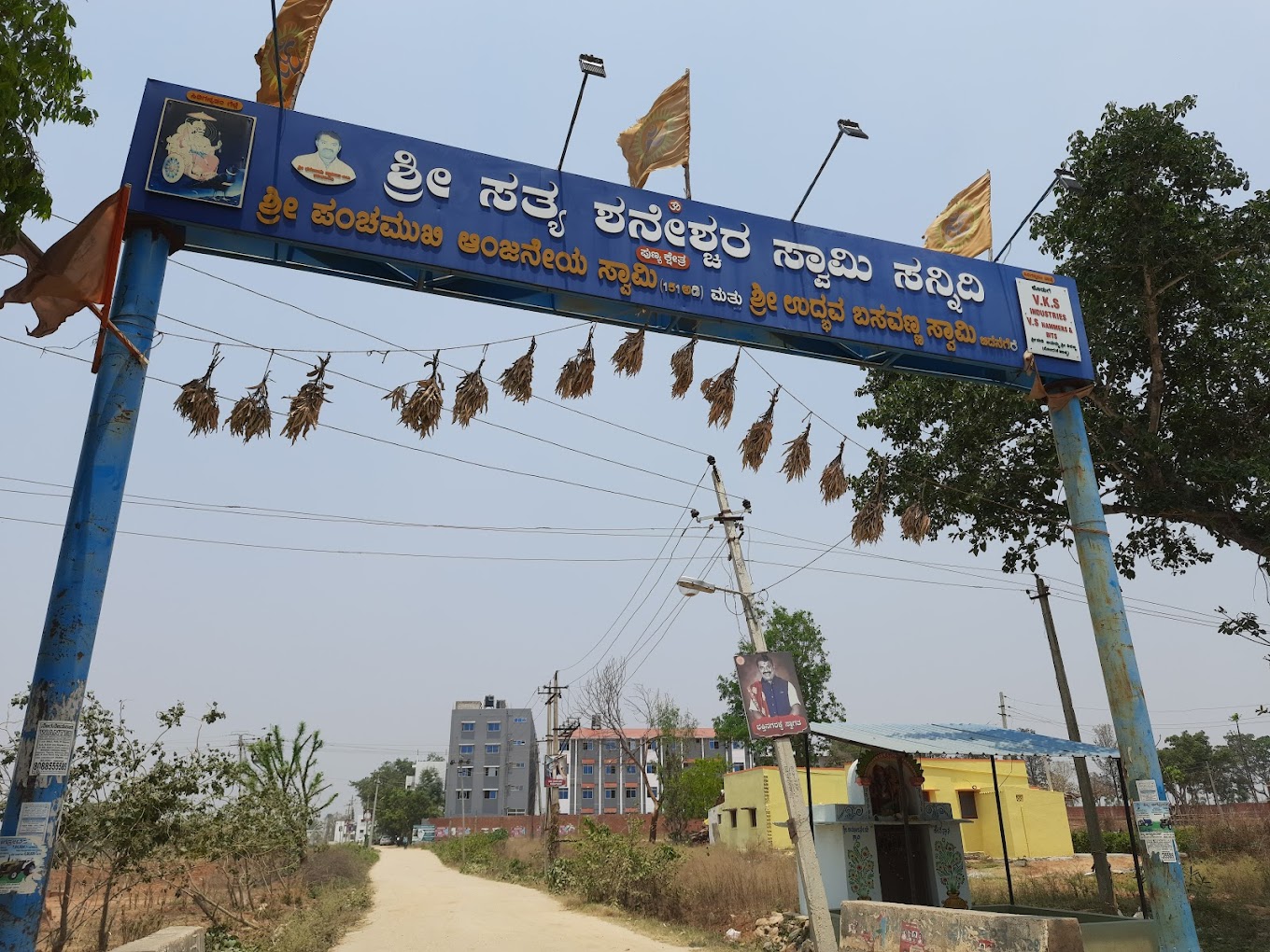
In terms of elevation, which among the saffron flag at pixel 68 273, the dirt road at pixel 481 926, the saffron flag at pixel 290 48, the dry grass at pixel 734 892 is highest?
the saffron flag at pixel 290 48

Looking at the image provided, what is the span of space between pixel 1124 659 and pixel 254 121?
462 inches

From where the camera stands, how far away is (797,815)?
36.5 ft

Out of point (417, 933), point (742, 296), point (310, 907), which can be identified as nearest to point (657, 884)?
point (417, 933)

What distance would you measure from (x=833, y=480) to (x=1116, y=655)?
4091 millimetres

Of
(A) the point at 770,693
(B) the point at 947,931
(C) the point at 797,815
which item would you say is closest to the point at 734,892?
(C) the point at 797,815

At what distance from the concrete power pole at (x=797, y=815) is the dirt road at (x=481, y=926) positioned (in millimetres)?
4590

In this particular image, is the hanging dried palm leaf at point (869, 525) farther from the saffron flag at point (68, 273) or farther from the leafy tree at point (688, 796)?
the leafy tree at point (688, 796)

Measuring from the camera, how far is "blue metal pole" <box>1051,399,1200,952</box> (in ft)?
31.6

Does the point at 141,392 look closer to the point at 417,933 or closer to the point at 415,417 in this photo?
the point at 415,417

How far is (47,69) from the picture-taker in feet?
19.7

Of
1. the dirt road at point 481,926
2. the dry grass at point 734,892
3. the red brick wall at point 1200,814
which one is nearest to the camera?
the dirt road at point 481,926

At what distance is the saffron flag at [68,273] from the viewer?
7137 millimetres

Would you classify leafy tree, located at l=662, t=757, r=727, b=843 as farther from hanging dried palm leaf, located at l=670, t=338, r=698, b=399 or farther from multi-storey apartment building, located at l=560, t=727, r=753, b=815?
hanging dried palm leaf, located at l=670, t=338, r=698, b=399

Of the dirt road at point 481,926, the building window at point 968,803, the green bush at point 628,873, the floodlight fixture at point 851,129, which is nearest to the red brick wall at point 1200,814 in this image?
the building window at point 968,803
